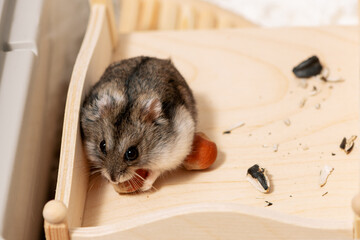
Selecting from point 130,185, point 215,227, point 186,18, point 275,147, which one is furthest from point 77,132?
point 186,18

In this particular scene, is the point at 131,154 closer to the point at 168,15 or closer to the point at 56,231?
the point at 56,231

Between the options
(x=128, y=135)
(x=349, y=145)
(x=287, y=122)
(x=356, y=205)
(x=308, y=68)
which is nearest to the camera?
(x=356, y=205)

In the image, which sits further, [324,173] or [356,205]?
[324,173]

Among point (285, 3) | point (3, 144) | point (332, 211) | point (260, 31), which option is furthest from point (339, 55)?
point (285, 3)

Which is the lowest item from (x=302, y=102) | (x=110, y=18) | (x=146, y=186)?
(x=146, y=186)

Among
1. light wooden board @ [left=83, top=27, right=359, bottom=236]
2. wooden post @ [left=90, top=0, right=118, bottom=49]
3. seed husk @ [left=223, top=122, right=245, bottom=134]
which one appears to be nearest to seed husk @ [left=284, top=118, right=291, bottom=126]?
light wooden board @ [left=83, top=27, right=359, bottom=236]

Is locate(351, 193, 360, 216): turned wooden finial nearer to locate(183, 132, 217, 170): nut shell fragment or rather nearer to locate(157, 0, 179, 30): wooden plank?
locate(183, 132, 217, 170): nut shell fragment

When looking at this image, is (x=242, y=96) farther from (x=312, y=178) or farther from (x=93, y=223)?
(x=93, y=223)
